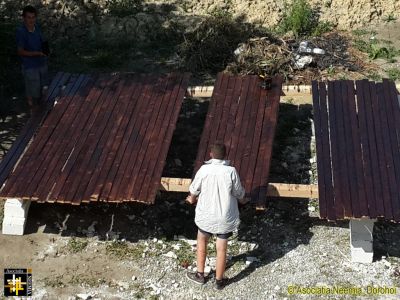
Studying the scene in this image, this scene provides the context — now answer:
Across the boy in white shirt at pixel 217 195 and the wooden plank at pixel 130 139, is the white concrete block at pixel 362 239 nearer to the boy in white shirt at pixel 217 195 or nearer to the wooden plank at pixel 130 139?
the boy in white shirt at pixel 217 195

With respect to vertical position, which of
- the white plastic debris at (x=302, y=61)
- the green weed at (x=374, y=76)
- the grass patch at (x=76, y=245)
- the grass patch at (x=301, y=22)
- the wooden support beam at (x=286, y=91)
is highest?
the grass patch at (x=301, y=22)

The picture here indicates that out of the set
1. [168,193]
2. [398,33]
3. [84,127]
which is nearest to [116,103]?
[84,127]

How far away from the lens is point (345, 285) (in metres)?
6.56

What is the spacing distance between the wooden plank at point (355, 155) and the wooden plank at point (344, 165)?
0.01 meters

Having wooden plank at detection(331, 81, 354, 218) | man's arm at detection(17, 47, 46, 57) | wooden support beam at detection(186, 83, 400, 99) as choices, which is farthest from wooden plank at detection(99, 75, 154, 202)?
wooden plank at detection(331, 81, 354, 218)

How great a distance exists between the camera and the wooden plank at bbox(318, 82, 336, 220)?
666 cm

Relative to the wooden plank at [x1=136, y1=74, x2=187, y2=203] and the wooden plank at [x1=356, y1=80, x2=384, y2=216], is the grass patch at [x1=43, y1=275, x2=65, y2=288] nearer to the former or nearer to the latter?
the wooden plank at [x1=136, y1=74, x2=187, y2=203]

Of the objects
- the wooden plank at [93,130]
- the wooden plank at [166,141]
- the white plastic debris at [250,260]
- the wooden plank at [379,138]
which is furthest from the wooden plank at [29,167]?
the wooden plank at [379,138]

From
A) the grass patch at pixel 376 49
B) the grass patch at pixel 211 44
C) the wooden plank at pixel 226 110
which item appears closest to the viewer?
the wooden plank at pixel 226 110

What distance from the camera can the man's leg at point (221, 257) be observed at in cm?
630

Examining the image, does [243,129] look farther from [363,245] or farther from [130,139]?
[363,245]

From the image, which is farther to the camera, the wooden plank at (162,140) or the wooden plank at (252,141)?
the wooden plank at (252,141)

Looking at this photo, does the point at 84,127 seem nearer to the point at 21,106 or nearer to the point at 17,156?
the point at 17,156

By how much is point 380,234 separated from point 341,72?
162 inches
